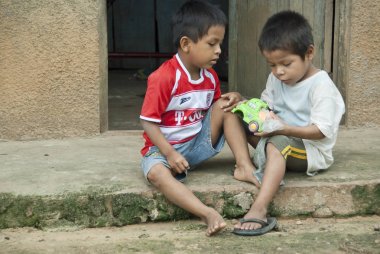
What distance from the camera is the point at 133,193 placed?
9.75 ft

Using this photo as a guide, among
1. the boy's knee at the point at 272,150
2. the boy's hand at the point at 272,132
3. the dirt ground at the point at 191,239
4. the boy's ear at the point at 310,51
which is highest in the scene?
the boy's ear at the point at 310,51

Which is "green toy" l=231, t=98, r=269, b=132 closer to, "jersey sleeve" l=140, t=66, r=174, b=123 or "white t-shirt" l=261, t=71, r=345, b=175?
"white t-shirt" l=261, t=71, r=345, b=175

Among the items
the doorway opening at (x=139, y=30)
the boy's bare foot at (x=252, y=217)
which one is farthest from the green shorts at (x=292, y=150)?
the doorway opening at (x=139, y=30)

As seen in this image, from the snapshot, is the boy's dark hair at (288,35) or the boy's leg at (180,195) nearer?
the boy's leg at (180,195)

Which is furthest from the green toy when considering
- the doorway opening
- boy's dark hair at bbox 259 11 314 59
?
the doorway opening

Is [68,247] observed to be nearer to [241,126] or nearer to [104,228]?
[104,228]

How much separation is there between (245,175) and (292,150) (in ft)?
0.85

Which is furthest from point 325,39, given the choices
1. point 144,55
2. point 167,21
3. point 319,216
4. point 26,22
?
point 167,21

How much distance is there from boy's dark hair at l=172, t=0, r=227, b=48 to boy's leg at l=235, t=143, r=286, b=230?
635 millimetres

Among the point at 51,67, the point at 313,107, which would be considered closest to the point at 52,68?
the point at 51,67

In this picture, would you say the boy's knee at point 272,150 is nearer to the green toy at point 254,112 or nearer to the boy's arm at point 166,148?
the green toy at point 254,112

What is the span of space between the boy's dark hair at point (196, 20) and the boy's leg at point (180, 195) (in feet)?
2.14

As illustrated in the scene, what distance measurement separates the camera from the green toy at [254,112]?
3.01 meters

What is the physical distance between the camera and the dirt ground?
2.69 m
